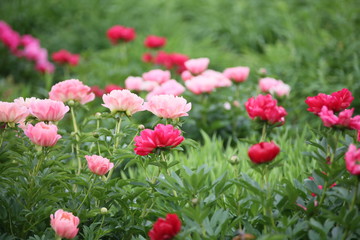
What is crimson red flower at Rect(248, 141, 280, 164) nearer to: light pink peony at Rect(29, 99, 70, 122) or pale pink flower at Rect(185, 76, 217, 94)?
light pink peony at Rect(29, 99, 70, 122)

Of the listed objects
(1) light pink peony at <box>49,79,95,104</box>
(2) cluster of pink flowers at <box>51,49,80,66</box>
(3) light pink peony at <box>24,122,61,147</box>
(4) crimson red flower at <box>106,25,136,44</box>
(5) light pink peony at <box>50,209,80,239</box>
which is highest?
(3) light pink peony at <box>24,122,61,147</box>

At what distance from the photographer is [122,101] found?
4.83 feet

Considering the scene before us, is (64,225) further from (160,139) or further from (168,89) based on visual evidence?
(168,89)

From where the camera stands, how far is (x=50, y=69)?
427 centimetres

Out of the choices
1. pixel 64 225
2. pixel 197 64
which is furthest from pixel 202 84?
pixel 64 225

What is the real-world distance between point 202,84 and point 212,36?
3506 mm

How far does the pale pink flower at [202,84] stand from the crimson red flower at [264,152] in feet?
3.98

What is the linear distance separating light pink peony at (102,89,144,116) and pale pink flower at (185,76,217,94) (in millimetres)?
894

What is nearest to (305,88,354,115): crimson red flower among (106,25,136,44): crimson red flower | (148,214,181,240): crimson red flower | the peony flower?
the peony flower

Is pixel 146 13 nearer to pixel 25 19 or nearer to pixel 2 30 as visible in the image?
pixel 25 19

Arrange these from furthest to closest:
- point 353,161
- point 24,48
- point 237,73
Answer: point 24,48, point 237,73, point 353,161

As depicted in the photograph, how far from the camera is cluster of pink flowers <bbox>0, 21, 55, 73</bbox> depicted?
412 centimetres

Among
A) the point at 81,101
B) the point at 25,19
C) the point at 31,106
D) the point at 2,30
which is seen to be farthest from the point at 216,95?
the point at 25,19

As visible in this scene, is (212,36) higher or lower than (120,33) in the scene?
lower
